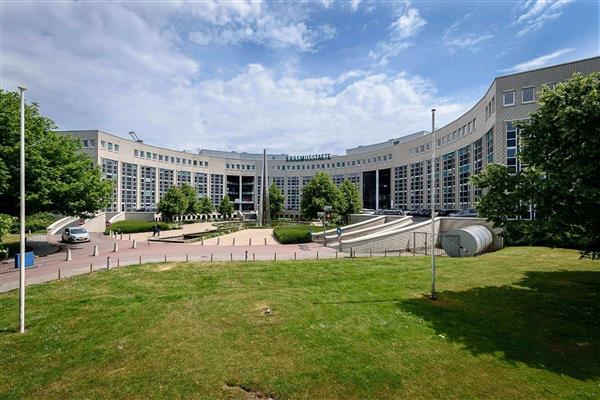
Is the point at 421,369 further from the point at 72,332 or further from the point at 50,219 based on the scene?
the point at 50,219

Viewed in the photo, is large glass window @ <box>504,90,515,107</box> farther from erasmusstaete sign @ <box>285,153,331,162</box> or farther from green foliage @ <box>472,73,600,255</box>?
erasmusstaete sign @ <box>285,153,331,162</box>

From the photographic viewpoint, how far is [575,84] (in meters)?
11.6

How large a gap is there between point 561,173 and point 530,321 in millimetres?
5733

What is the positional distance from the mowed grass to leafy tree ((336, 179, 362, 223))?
36360 mm

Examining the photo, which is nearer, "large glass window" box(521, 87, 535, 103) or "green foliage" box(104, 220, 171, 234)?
"large glass window" box(521, 87, 535, 103)

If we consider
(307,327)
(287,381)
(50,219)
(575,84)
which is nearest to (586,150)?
(575,84)

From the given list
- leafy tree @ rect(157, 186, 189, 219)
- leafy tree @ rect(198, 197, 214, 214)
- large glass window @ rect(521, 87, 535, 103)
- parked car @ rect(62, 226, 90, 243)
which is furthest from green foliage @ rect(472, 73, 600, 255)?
leafy tree @ rect(198, 197, 214, 214)

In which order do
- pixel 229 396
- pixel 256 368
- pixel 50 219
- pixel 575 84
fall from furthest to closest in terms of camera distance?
pixel 50 219 → pixel 575 84 → pixel 256 368 → pixel 229 396

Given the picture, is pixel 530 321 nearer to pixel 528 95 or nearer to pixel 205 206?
pixel 528 95

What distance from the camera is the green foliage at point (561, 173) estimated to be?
10.4 m

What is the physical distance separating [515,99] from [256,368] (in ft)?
153

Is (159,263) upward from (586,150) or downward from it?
downward

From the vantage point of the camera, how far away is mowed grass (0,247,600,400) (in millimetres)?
7262

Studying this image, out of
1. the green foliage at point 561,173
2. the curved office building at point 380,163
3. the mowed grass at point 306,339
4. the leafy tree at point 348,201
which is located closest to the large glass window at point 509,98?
the curved office building at point 380,163
